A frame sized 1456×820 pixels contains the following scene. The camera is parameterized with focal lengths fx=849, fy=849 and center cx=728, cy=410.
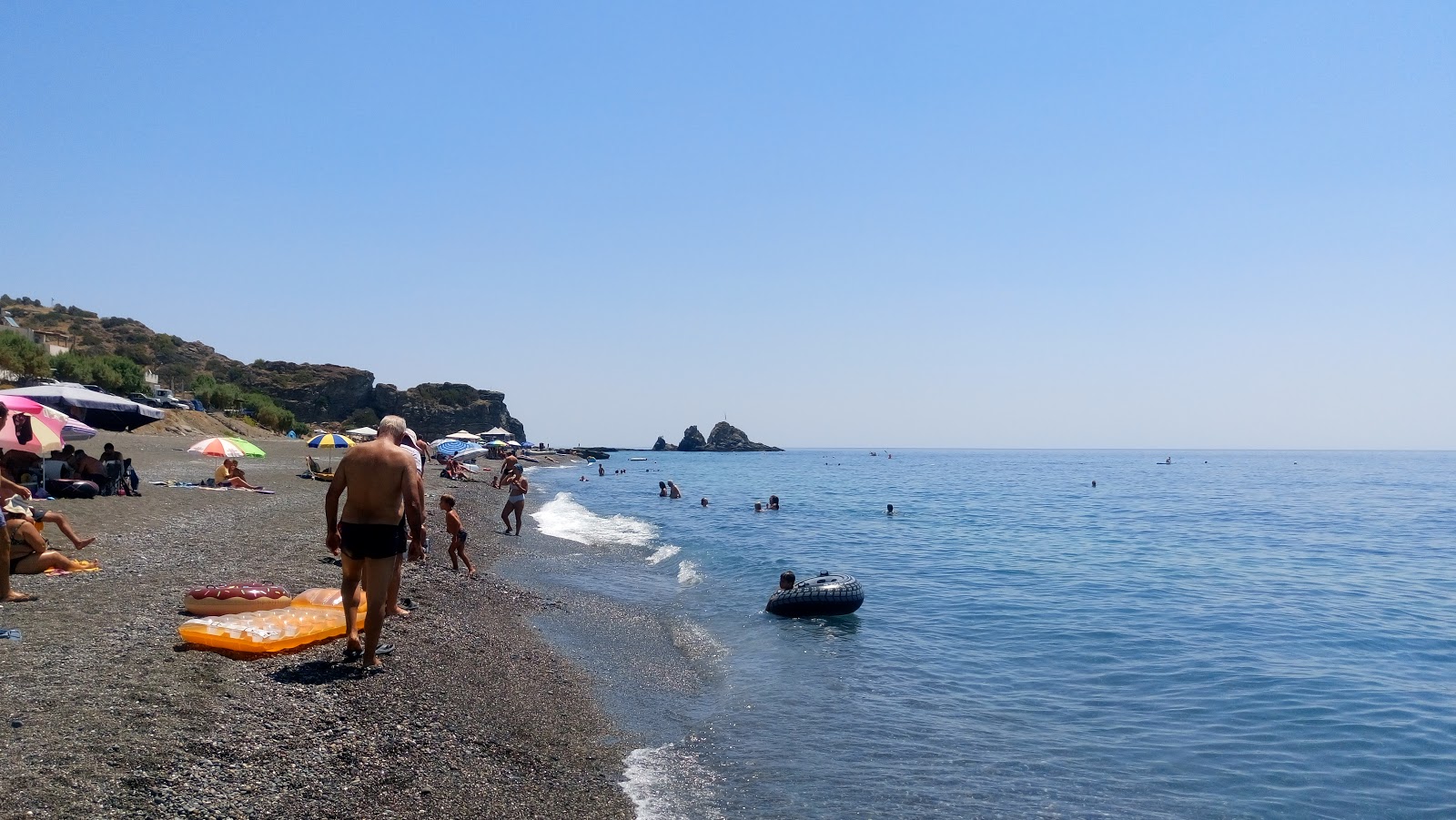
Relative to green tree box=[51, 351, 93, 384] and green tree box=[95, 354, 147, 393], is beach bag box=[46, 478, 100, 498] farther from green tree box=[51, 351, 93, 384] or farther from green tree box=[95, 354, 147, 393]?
green tree box=[95, 354, 147, 393]

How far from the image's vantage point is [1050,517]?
129 feet

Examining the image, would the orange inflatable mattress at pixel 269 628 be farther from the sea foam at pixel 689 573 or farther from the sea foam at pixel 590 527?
the sea foam at pixel 590 527

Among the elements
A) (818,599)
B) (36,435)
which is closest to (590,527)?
(818,599)

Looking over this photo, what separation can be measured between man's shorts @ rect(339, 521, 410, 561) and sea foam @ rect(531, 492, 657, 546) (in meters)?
18.0

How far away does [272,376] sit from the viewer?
112875 millimetres

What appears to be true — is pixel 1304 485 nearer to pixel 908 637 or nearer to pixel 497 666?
pixel 908 637

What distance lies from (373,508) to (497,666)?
10.7 feet

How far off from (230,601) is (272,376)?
11830 cm

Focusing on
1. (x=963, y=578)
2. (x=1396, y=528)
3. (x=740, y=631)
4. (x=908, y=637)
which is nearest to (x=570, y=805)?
(x=740, y=631)

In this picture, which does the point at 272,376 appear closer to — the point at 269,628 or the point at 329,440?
the point at 329,440

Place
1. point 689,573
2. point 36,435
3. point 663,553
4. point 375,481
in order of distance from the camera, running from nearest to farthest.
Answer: point 375,481, point 36,435, point 689,573, point 663,553

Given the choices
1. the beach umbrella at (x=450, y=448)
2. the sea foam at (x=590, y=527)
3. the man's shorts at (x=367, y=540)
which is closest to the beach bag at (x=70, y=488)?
the sea foam at (x=590, y=527)

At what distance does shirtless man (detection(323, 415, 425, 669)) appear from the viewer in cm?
690

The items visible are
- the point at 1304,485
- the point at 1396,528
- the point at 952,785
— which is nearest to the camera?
the point at 952,785
